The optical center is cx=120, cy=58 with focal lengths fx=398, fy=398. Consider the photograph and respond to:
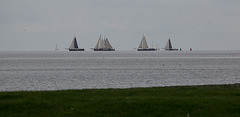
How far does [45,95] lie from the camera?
53.5 ft

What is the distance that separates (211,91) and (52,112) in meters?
7.48

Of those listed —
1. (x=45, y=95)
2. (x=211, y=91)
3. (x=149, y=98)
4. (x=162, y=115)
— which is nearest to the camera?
(x=162, y=115)

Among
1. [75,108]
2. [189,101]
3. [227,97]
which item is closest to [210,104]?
[189,101]

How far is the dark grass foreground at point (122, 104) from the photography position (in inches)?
518

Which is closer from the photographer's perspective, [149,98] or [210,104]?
[210,104]

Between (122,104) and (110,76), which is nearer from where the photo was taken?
(122,104)

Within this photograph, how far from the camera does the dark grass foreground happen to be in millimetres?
13164

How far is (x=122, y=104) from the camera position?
1416 cm

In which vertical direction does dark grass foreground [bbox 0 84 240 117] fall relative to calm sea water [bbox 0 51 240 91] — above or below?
above

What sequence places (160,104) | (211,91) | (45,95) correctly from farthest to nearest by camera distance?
1. (211,91)
2. (45,95)
3. (160,104)

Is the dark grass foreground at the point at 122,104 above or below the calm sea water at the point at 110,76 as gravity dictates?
above

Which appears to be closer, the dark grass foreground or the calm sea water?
the dark grass foreground

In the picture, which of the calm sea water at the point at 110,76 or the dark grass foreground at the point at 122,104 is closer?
the dark grass foreground at the point at 122,104

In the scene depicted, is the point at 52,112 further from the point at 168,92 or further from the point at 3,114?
the point at 168,92
